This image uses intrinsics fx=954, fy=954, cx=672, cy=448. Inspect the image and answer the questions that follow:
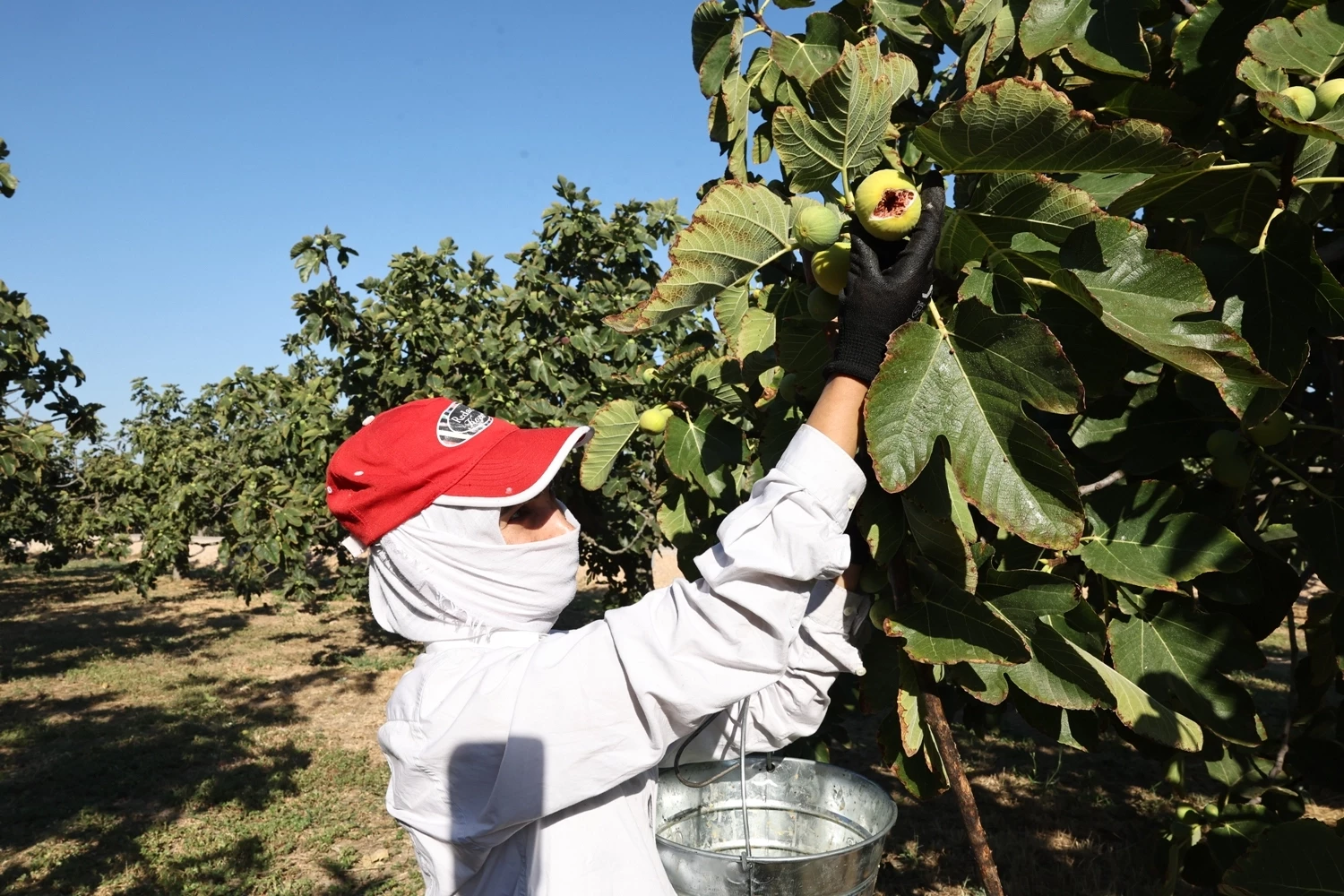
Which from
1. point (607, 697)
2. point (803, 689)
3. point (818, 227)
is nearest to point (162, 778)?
point (803, 689)

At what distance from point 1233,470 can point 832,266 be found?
884mm

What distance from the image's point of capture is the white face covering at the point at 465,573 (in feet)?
5.56

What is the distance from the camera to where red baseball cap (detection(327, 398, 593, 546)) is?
5.54 ft

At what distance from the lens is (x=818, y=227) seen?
1202mm

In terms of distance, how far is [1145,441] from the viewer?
1.63m

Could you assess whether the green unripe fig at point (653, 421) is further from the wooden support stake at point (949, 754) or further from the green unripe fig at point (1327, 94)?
the green unripe fig at point (1327, 94)

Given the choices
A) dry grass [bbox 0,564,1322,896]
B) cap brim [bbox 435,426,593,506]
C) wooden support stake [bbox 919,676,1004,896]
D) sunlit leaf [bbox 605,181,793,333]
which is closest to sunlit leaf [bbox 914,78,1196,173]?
sunlit leaf [bbox 605,181,793,333]

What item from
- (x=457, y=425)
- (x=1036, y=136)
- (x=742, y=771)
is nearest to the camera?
(x=1036, y=136)

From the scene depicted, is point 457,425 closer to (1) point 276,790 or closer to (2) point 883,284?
(2) point 883,284

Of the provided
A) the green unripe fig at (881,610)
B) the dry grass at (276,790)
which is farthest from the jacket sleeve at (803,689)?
the dry grass at (276,790)

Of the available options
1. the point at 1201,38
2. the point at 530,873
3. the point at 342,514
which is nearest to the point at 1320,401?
the point at 1201,38

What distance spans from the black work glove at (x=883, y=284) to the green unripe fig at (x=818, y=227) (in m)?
0.03

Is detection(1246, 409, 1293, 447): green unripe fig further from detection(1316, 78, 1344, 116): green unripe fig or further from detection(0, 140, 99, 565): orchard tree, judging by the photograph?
detection(0, 140, 99, 565): orchard tree

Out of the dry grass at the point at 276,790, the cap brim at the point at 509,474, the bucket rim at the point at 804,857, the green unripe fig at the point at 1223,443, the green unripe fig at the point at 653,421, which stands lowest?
the dry grass at the point at 276,790
